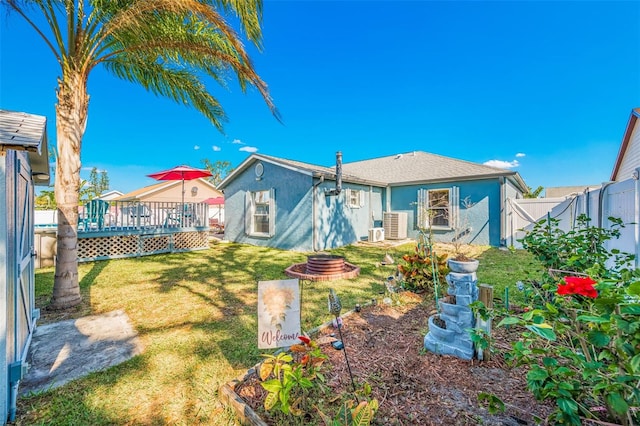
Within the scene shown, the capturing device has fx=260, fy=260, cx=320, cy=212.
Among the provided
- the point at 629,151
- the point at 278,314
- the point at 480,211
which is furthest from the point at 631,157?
the point at 278,314

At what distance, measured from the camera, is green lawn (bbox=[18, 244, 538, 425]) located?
2.00 m

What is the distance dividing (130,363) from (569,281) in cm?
361

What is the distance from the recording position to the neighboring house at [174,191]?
70.1 ft

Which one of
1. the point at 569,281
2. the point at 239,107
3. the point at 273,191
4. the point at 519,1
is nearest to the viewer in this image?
the point at 569,281

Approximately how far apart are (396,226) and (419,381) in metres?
9.44

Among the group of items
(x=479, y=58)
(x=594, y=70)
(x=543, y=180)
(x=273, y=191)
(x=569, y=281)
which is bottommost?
(x=569, y=281)

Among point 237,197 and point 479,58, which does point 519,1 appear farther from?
point 237,197

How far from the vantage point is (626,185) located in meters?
2.93

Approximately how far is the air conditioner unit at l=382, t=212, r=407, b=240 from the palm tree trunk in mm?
9989

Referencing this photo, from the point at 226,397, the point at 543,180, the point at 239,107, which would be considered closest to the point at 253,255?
the point at 226,397

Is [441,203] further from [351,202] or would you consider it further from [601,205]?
[601,205]

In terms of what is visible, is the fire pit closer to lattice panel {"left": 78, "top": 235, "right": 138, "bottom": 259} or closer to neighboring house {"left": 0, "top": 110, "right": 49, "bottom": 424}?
neighboring house {"left": 0, "top": 110, "right": 49, "bottom": 424}

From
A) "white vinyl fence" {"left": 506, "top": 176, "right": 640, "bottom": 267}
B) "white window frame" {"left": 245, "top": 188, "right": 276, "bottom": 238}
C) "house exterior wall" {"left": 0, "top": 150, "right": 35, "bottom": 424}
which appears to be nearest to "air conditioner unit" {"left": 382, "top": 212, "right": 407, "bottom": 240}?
"white window frame" {"left": 245, "top": 188, "right": 276, "bottom": 238}

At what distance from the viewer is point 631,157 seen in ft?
30.8
